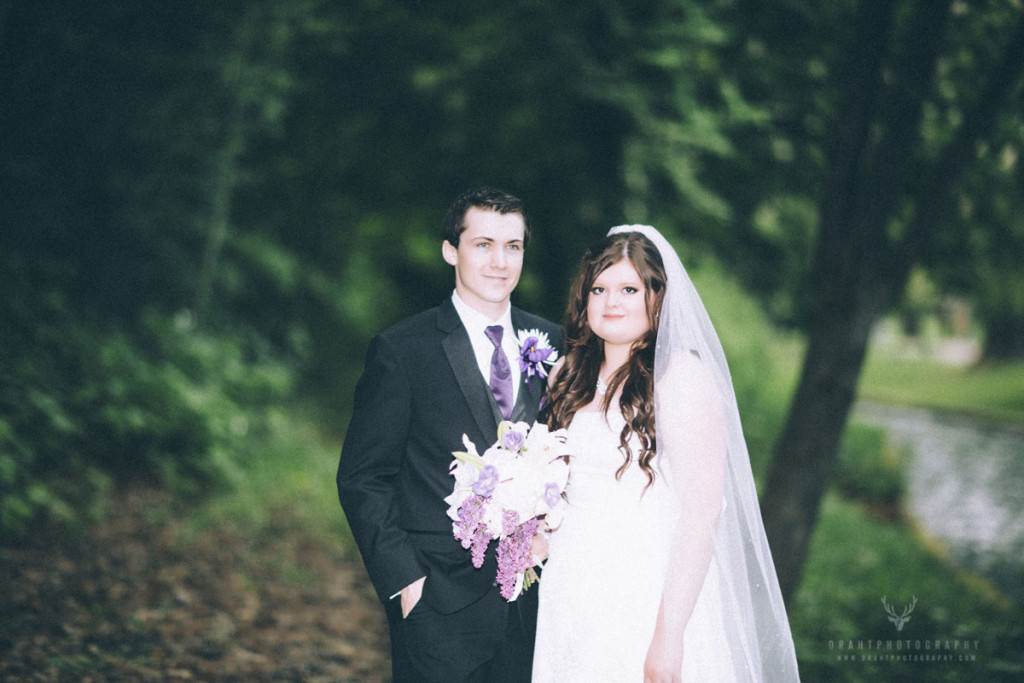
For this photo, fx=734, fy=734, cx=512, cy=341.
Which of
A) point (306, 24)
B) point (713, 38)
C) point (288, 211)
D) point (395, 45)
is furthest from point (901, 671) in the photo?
point (288, 211)

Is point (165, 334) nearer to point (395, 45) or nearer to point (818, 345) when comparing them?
point (395, 45)

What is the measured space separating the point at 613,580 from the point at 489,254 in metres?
1.27

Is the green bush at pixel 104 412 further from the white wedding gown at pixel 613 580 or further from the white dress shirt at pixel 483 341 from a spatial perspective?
the white wedding gown at pixel 613 580

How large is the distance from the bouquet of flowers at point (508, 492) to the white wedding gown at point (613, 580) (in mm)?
184

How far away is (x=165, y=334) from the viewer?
8.27 meters

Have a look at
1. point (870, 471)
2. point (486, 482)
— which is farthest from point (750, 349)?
point (486, 482)

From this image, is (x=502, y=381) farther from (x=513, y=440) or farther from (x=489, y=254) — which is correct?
(x=489, y=254)

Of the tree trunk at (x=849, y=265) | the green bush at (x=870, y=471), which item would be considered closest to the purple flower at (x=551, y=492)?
the tree trunk at (x=849, y=265)

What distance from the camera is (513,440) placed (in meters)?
2.49

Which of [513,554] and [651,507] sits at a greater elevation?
[651,507]

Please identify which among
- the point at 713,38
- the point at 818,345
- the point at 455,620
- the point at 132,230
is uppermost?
the point at 713,38

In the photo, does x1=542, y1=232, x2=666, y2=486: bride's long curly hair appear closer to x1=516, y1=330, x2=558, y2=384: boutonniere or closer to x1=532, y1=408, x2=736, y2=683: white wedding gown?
x1=532, y1=408, x2=736, y2=683: white wedding gown

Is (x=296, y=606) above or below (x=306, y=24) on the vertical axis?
below

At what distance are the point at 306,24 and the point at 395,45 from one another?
1.13 m
